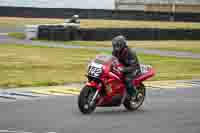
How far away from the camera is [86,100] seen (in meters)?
13.4

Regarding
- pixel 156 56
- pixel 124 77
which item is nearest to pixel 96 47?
pixel 156 56

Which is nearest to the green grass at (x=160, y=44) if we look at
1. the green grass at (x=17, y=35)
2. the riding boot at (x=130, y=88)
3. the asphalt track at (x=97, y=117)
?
the green grass at (x=17, y=35)

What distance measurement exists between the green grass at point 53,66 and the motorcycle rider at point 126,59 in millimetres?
5281

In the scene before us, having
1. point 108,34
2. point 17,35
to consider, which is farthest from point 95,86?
point 17,35

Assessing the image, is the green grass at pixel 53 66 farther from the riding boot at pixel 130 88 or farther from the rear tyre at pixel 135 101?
the riding boot at pixel 130 88

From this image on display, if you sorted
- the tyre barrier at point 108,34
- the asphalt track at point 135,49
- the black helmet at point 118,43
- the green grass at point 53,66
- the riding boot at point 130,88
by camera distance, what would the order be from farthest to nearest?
1. the tyre barrier at point 108,34
2. the asphalt track at point 135,49
3. the green grass at point 53,66
4. the riding boot at point 130,88
5. the black helmet at point 118,43

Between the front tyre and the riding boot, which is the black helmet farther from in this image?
the front tyre

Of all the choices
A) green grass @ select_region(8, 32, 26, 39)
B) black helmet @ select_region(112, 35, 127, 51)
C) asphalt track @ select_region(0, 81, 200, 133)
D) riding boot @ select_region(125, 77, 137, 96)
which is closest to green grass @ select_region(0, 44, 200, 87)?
asphalt track @ select_region(0, 81, 200, 133)

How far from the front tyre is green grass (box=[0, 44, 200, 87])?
18.7 ft

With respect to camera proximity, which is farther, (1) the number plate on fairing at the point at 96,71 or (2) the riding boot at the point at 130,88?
(2) the riding boot at the point at 130,88

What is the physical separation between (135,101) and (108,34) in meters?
24.6

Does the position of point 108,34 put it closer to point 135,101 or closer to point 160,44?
point 160,44

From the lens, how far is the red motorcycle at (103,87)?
530 inches

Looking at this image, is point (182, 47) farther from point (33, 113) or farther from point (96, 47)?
point (33, 113)
